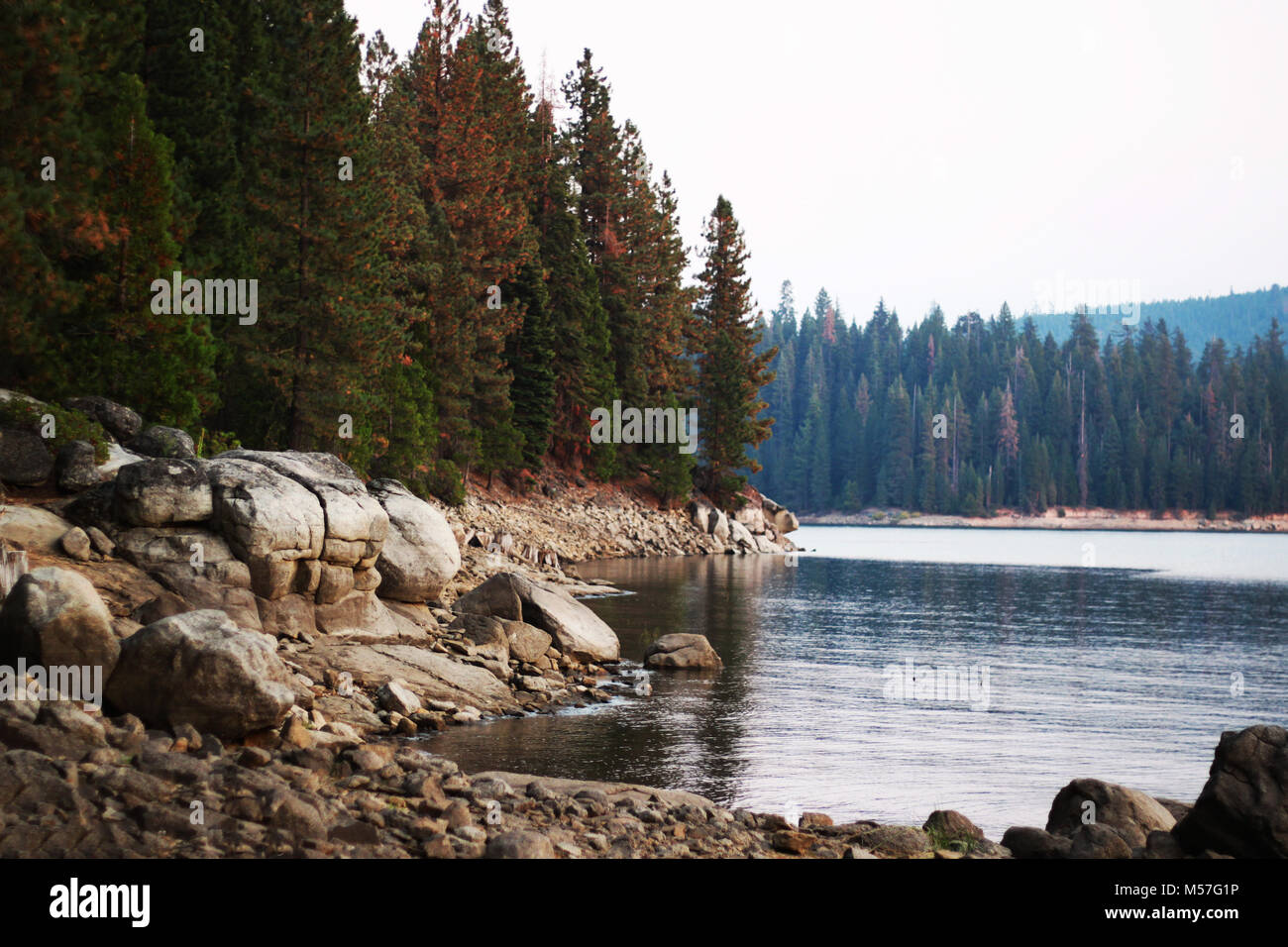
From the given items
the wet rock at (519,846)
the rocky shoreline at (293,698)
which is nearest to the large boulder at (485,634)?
the rocky shoreline at (293,698)

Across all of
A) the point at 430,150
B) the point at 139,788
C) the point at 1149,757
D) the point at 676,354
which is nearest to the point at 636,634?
the point at 1149,757

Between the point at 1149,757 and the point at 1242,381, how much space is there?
176 m

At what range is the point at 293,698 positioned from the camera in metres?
13.8

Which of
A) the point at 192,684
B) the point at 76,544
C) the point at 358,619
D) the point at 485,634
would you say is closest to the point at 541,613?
the point at 485,634

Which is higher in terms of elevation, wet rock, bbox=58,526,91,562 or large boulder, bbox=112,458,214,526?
large boulder, bbox=112,458,214,526

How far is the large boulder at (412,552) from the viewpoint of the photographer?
2422 cm

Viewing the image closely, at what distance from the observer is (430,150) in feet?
191

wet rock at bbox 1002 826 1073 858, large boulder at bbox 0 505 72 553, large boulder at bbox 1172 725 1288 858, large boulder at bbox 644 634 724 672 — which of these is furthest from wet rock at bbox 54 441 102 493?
large boulder at bbox 1172 725 1288 858

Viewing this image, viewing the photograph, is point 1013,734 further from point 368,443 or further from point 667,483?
point 667,483

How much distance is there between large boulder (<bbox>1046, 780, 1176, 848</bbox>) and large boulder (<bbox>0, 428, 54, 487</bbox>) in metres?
17.0

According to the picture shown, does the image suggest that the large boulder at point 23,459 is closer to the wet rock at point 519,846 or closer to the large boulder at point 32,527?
the large boulder at point 32,527

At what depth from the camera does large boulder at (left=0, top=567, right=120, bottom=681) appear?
12914 mm

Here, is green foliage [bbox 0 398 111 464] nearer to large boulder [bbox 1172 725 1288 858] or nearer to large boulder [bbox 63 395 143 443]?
large boulder [bbox 63 395 143 443]
